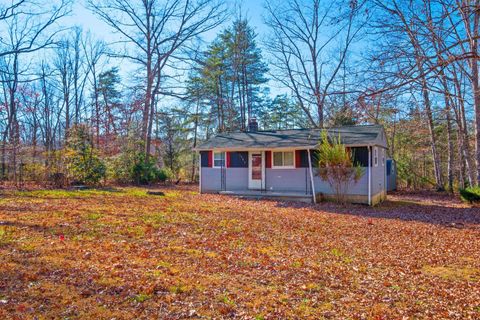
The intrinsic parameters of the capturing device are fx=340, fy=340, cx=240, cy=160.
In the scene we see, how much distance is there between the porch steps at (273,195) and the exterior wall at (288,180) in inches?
14.1

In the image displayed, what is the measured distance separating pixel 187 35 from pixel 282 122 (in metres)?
10.6

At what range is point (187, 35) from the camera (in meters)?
22.7

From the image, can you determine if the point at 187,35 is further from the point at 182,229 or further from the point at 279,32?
the point at 182,229

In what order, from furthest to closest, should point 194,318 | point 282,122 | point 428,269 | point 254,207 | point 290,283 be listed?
point 282,122 < point 254,207 < point 428,269 < point 290,283 < point 194,318

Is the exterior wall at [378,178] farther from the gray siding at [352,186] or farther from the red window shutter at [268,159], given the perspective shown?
the red window shutter at [268,159]

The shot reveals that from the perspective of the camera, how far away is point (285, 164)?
14.7 m

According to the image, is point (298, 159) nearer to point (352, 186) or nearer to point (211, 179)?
point (352, 186)

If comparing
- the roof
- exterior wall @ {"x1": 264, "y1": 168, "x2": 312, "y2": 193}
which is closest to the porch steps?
exterior wall @ {"x1": 264, "y1": 168, "x2": 312, "y2": 193}

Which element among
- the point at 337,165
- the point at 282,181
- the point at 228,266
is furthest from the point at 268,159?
the point at 228,266

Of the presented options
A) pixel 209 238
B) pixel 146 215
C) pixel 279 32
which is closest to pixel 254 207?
pixel 146 215

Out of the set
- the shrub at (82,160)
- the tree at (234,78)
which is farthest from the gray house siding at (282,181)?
the tree at (234,78)

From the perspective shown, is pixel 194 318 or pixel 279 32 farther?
pixel 279 32

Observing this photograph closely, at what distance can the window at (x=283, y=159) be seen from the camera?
14.5m

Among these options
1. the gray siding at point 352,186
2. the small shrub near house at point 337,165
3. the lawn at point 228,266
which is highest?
the small shrub near house at point 337,165
